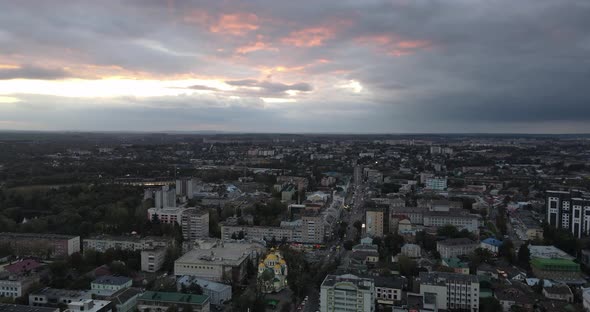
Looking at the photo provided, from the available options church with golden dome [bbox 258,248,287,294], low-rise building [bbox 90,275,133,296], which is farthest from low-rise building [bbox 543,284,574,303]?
low-rise building [bbox 90,275,133,296]

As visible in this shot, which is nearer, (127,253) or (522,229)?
(127,253)

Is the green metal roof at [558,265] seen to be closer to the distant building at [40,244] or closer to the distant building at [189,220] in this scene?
the distant building at [189,220]

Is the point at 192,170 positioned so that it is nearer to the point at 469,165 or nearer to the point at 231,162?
the point at 231,162

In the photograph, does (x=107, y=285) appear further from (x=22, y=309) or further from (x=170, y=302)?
(x=22, y=309)

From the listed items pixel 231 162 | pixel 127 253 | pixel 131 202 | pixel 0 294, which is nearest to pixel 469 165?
pixel 231 162

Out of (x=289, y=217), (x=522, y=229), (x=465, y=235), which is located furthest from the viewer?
(x=289, y=217)

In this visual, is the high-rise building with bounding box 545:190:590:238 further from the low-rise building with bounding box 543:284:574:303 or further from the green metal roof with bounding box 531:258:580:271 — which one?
the low-rise building with bounding box 543:284:574:303

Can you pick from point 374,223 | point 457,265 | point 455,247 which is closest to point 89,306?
point 457,265

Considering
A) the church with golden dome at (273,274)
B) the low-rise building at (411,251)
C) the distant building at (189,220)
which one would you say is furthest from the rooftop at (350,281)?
the distant building at (189,220)
